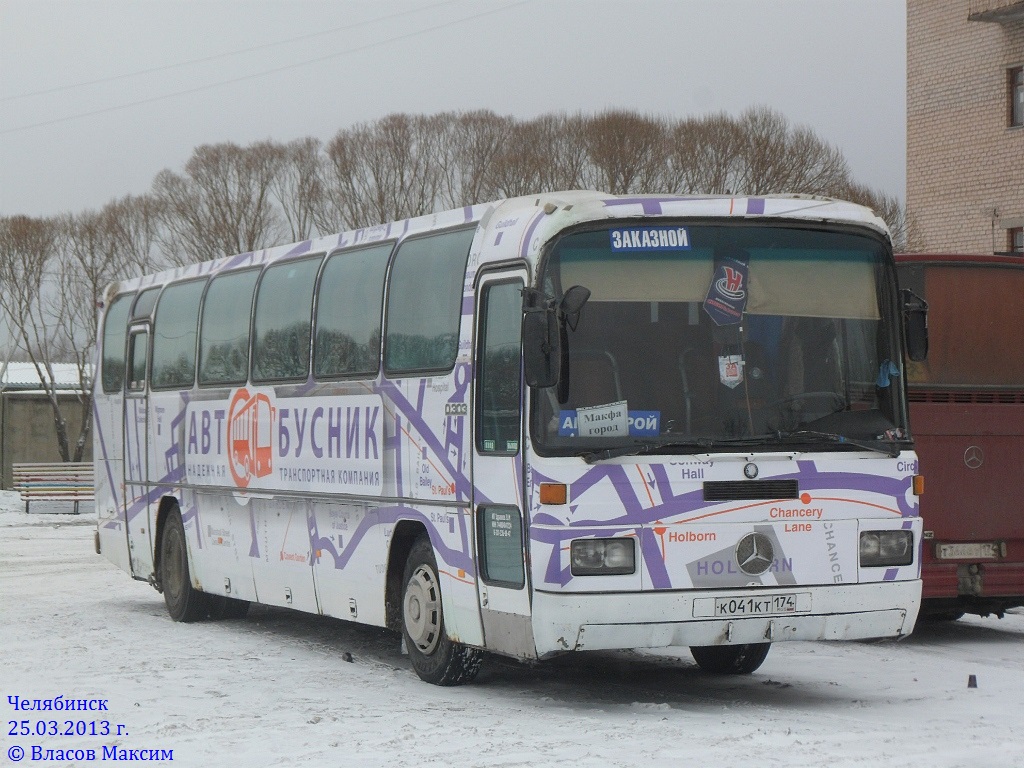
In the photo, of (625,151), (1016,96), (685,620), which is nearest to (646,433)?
(685,620)

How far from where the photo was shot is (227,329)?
15.1 m

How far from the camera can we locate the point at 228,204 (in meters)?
54.5

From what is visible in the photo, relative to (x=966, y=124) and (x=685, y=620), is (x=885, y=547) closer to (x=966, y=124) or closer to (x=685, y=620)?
(x=685, y=620)

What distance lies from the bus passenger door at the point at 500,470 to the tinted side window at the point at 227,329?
4.58 metres

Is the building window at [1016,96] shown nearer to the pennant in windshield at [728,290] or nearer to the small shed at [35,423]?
the pennant in windshield at [728,290]

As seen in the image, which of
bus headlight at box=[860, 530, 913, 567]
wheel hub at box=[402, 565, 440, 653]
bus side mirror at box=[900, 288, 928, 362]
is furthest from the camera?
wheel hub at box=[402, 565, 440, 653]

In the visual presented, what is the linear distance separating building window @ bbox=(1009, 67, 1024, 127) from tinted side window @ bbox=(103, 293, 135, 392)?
21150 millimetres

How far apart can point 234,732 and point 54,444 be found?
50852 millimetres

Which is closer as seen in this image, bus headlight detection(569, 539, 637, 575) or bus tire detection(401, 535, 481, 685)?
bus headlight detection(569, 539, 637, 575)

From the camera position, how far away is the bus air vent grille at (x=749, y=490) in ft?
32.0

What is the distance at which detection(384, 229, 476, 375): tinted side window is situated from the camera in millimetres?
11078

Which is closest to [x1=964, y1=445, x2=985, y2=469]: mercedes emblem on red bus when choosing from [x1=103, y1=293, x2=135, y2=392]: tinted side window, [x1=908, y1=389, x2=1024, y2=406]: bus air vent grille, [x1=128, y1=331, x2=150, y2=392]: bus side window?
[x1=908, y1=389, x2=1024, y2=406]: bus air vent grille

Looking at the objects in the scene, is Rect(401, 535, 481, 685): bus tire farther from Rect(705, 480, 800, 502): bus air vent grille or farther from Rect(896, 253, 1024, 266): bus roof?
Rect(896, 253, 1024, 266): bus roof

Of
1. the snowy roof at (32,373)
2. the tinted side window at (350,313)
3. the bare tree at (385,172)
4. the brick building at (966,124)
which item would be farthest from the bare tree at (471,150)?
the tinted side window at (350,313)
